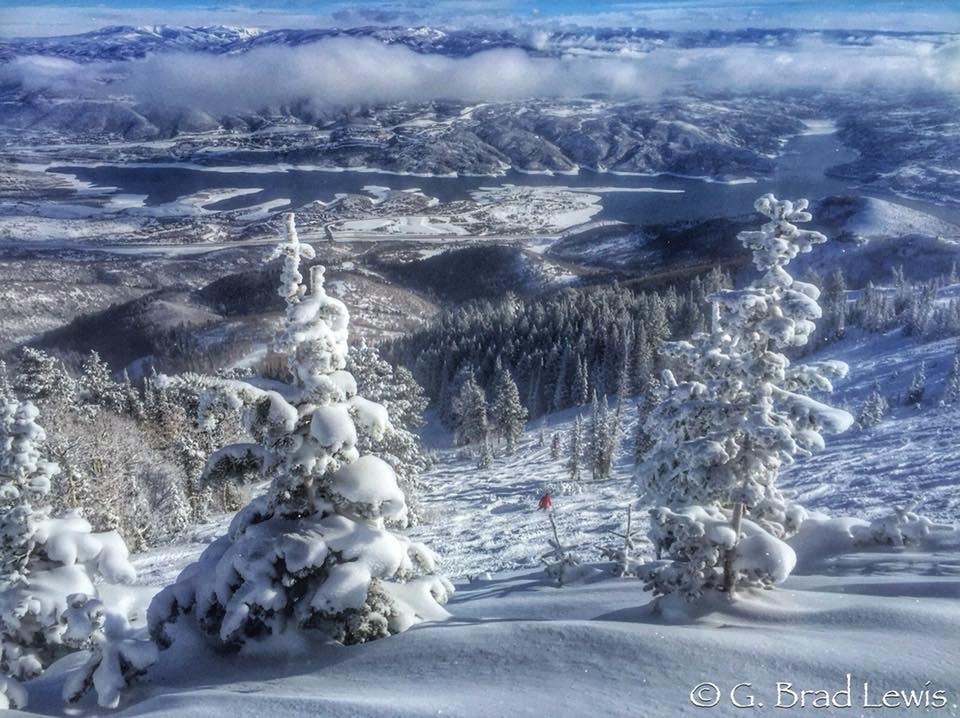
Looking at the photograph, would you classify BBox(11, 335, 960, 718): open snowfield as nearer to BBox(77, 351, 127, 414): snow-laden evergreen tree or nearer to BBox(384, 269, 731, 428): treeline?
BBox(77, 351, 127, 414): snow-laden evergreen tree

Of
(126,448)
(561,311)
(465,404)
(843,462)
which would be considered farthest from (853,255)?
(126,448)

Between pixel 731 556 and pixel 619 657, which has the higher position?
pixel 731 556

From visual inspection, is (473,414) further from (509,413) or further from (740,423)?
(740,423)

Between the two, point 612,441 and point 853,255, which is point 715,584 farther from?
point 853,255

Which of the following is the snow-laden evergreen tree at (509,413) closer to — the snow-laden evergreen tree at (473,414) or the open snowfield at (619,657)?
the snow-laden evergreen tree at (473,414)

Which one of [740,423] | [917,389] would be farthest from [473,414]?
[740,423]
